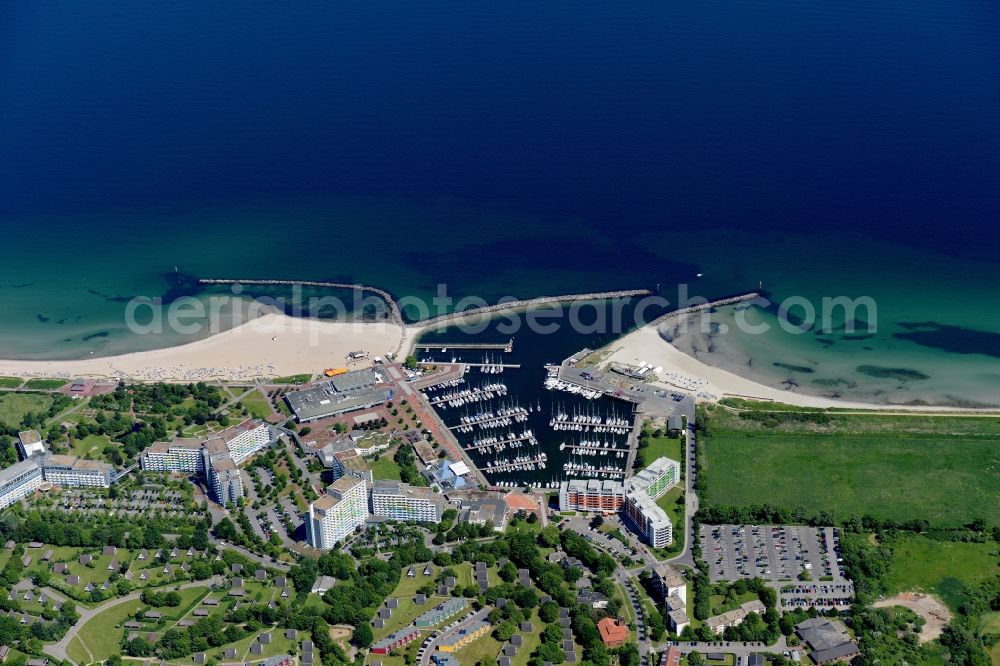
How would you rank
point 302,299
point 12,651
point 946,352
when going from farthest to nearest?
1. point 302,299
2. point 946,352
3. point 12,651

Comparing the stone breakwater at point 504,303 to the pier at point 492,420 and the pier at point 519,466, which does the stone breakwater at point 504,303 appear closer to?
the pier at point 492,420

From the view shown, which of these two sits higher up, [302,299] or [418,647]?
[302,299]

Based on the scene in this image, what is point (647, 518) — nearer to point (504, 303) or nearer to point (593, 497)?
point (593, 497)

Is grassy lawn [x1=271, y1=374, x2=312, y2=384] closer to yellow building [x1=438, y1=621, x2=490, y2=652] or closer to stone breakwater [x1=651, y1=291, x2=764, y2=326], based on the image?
stone breakwater [x1=651, y1=291, x2=764, y2=326]

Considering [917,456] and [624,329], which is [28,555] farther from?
[917,456]

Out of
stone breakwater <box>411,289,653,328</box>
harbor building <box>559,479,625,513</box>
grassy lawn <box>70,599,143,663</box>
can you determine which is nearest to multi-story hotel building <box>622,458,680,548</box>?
harbor building <box>559,479,625,513</box>

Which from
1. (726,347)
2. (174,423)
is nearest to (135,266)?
(174,423)

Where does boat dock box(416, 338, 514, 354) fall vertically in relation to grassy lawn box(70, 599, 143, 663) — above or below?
above
